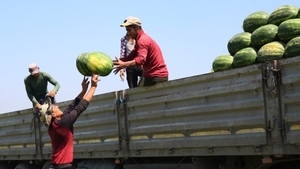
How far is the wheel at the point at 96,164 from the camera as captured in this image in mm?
8023

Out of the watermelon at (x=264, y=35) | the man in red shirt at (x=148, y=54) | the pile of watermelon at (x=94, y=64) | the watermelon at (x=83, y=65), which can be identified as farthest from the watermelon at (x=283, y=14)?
the watermelon at (x=83, y=65)

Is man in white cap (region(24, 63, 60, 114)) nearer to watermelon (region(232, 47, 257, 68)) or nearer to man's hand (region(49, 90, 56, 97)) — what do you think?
man's hand (region(49, 90, 56, 97))

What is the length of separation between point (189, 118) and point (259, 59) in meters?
2.16

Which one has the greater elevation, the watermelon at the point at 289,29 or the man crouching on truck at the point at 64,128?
the watermelon at the point at 289,29

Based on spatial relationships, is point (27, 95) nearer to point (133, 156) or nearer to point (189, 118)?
point (133, 156)

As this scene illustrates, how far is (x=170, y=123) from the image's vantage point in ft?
21.4

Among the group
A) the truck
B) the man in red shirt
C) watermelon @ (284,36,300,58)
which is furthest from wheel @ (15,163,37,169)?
watermelon @ (284,36,300,58)

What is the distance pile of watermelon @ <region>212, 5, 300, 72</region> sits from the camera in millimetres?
7391

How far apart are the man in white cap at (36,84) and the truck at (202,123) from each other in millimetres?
1096

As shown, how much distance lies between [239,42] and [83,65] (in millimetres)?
3292

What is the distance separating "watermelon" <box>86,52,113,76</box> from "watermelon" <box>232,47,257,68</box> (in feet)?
8.04

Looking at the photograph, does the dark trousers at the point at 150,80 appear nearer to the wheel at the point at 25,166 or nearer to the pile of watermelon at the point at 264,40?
the pile of watermelon at the point at 264,40

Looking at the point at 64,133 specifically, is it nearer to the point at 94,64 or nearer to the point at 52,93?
the point at 94,64

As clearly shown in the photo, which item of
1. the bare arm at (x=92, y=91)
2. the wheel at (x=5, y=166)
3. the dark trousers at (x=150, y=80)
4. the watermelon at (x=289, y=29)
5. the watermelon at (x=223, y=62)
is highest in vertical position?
the watermelon at (x=289, y=29)
